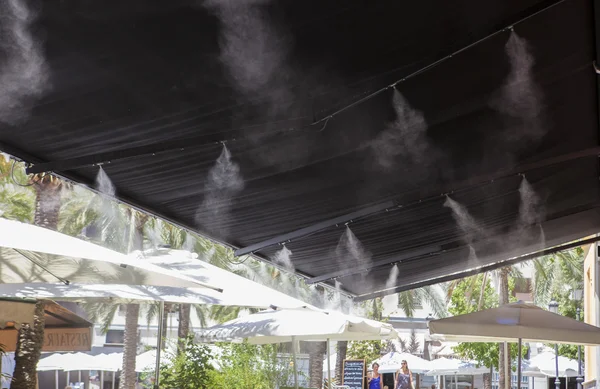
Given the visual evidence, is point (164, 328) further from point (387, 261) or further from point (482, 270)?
point (387, 261)

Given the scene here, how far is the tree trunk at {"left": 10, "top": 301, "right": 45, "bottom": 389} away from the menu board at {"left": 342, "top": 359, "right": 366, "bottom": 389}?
9.79 meters

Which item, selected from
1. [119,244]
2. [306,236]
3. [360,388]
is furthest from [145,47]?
[119,244]

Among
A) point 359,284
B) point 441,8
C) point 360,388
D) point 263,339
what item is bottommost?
point 360,388

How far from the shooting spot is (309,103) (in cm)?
525

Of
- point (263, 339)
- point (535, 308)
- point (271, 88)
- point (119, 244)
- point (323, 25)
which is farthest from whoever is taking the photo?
point (119, 244)

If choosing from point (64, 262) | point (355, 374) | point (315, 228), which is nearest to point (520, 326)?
point (315, 228)

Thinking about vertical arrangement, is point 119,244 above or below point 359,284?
above

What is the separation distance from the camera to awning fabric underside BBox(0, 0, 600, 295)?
4168 millimetres

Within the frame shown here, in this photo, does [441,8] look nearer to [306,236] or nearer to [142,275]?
[142,275]

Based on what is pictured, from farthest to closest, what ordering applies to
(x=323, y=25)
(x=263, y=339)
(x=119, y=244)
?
(x=119, y=244) < (x=263, y=339) < (x=323, y=25)

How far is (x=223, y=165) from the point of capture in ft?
20.2

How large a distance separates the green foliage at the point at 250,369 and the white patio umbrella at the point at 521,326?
1917 millimetres

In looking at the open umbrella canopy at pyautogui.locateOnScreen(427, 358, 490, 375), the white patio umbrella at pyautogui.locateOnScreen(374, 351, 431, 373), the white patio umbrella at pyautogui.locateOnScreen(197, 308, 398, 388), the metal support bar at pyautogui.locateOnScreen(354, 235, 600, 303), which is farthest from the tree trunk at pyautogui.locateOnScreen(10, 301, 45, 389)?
the open umbrella canopy at pyautogui.locateOnScreen(427, 358, 490, 375)

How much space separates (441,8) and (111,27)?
182cm
